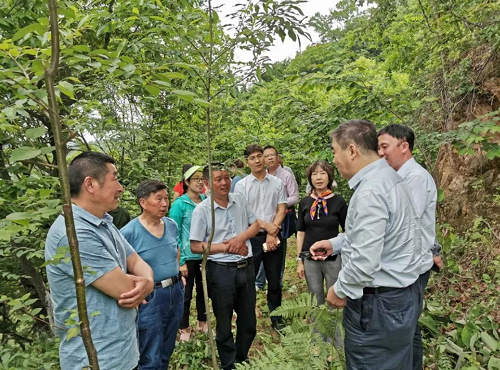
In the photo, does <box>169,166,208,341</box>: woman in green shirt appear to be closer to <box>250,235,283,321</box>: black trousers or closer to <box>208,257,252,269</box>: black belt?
<box>250,235,283,321</box>: black trousers

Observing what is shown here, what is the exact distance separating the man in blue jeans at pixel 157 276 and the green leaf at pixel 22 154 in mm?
2188

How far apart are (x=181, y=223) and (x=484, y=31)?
182 inches

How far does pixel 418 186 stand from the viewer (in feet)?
9.11

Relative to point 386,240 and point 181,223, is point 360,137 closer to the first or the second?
point 386,240

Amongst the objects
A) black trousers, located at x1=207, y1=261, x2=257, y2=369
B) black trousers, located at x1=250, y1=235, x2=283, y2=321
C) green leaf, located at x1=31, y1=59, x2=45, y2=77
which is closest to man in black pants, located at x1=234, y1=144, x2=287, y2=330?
black trousers, located at x1=250, y1=235, x2=283, y2=321

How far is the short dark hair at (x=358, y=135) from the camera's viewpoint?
2.15 metres

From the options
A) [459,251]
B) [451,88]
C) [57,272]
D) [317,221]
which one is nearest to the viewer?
[57,272]

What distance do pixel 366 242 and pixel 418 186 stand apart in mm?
1145

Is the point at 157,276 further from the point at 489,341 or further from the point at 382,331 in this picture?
the point at 489,341

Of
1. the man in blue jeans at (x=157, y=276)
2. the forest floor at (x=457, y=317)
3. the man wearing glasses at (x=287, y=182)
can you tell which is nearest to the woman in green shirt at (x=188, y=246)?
the forest floor at (x=457, y=317)

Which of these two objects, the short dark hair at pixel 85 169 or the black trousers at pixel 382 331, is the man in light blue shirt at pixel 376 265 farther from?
the short dark hair at pixel 85 169

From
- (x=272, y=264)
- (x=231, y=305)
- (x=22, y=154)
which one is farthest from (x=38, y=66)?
(x=272, y=264)

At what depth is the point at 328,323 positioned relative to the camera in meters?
2.62

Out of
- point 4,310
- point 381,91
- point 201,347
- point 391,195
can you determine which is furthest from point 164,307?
point 381,91
